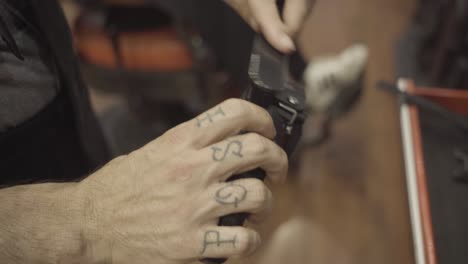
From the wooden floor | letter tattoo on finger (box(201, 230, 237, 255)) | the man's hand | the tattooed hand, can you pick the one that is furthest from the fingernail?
the wooden floor

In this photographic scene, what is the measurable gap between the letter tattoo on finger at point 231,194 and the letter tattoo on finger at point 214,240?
0.03m

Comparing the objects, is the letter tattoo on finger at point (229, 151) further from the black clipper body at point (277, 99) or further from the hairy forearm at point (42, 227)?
the hairy forearm at point (42, 227)

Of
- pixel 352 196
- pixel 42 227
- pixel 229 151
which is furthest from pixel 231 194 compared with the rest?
pixel 352 196

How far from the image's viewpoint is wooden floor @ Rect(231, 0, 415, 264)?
1.21m

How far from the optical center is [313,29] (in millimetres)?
1756

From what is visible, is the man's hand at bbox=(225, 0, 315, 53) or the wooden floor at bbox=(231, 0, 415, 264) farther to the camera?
the wooden floor at bbox=(231, 0, 415, 264)

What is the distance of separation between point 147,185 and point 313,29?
144 cm

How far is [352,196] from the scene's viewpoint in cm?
133

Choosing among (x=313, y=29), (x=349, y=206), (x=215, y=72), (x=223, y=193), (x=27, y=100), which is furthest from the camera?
(x=313, y=29)

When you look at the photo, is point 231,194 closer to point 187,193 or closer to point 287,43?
point 187,193

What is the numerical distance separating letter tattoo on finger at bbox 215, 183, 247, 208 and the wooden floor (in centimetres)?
72

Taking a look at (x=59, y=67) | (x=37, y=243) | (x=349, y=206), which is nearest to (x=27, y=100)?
(x=59, y=67)

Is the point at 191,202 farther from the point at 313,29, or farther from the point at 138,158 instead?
the point at 313,29

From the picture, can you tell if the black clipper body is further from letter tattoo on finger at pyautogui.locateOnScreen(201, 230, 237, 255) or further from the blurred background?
the blurred background
